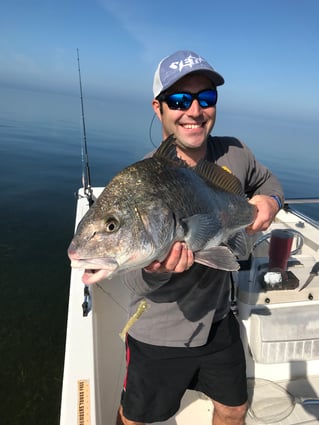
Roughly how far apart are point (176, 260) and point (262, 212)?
3.08ft

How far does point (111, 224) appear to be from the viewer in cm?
140

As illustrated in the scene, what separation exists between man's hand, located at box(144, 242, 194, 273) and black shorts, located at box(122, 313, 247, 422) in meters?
0.83

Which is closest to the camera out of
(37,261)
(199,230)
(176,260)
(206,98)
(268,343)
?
(176,260)

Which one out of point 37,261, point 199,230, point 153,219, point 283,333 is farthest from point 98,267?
point 37,261

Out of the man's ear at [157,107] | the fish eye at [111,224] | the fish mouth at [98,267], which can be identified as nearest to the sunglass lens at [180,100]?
the man's ear at [157,107]

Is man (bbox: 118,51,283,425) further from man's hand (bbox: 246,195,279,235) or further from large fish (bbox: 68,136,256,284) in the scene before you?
large fish (bbox: 68,136,256,284)

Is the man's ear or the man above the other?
the man's ear

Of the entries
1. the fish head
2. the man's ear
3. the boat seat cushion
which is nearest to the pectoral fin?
the fish head

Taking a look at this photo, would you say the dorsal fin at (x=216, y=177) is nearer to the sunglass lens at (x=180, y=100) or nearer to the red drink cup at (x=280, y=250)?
the sunglass lens at (x=180, y=100)

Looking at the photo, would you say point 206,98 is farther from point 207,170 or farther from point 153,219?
point 153,219

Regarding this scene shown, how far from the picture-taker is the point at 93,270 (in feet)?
4.47

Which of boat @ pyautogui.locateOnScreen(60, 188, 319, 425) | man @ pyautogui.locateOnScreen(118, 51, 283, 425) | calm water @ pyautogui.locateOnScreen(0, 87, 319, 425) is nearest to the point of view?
man @ pyautogui.locateOnScreen(118, 51, 283, 425)

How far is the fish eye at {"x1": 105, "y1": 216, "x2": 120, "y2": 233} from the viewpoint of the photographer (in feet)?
4.57

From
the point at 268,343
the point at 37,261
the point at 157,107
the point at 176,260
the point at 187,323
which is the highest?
the point at 157,107
